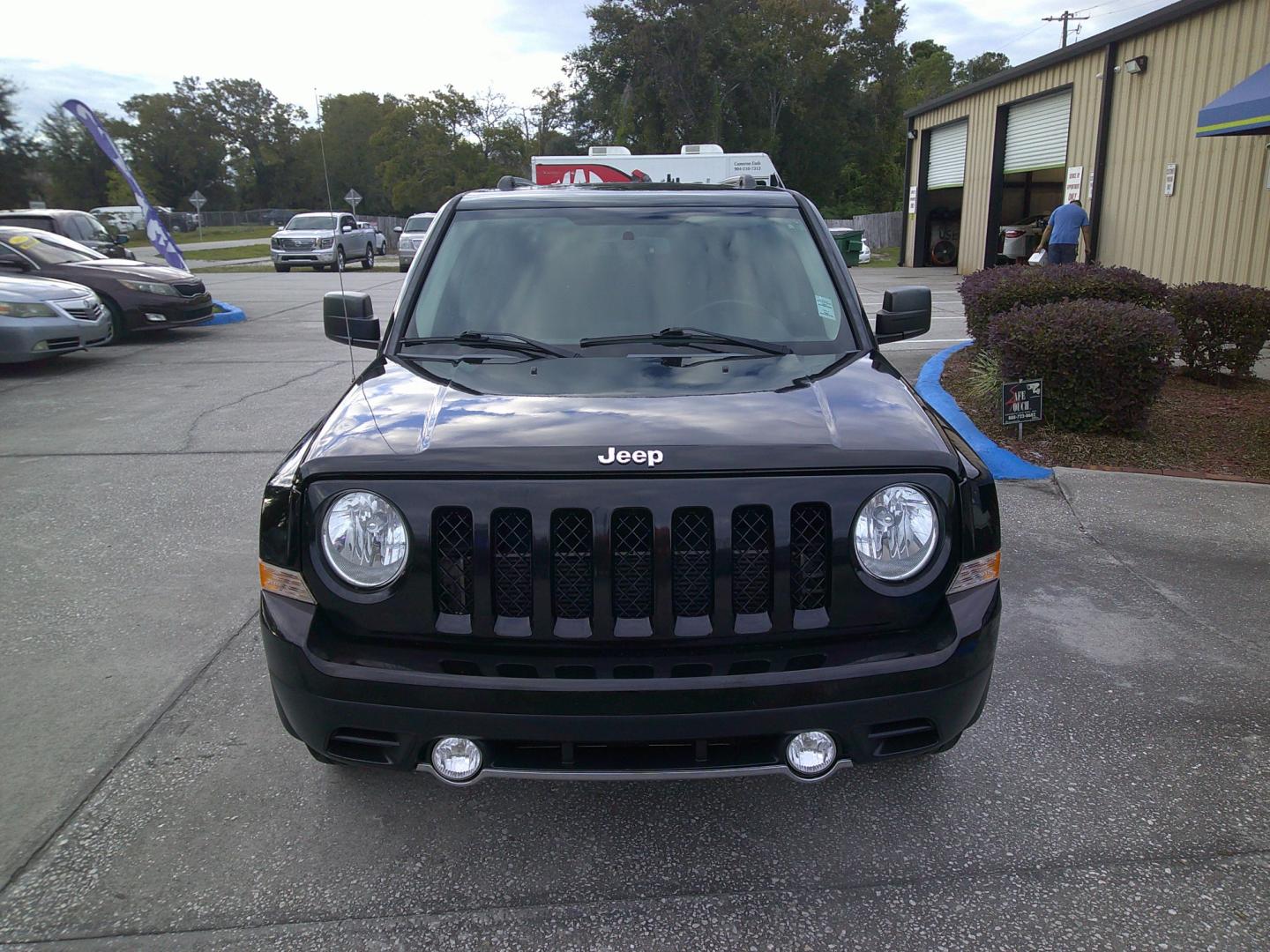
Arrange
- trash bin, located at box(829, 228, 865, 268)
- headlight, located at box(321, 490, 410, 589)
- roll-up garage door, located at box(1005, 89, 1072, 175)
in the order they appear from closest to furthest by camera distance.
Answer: headlight, located at box(321, 490, 410, 589), roll-up garage door, located at box(1005, 89, 1072, 175), trash bin, located at box(829, 228, 865, 268)

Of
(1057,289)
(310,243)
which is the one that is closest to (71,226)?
(310,243)

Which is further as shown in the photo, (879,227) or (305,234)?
(879,227)

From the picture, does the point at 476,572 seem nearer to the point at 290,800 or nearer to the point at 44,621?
the point at 290,800

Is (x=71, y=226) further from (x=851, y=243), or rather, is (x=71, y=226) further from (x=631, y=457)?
(x=851, y=243)

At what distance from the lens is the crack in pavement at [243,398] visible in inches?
300

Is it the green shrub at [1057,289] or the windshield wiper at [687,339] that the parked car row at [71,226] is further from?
the windshield wiper at [687,339]

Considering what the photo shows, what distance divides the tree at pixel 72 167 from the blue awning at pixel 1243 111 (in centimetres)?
7664

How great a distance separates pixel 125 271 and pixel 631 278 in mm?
11600

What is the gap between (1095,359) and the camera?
668 centimetres

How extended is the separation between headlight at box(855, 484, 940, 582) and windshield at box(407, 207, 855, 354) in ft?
3.41

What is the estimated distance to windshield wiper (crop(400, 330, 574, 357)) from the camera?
3268 mm

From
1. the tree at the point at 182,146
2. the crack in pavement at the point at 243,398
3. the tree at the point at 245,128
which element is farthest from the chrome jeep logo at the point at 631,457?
the tree at the point at 182,146

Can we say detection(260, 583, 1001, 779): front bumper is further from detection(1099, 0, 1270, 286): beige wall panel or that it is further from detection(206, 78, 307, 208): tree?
detection(206, 78, 307, 208): tree

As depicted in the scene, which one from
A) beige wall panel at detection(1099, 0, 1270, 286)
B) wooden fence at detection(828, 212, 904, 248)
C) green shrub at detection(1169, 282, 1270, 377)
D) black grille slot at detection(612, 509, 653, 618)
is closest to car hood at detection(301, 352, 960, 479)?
black grille slot at detection(612, 509, 653, 618)
